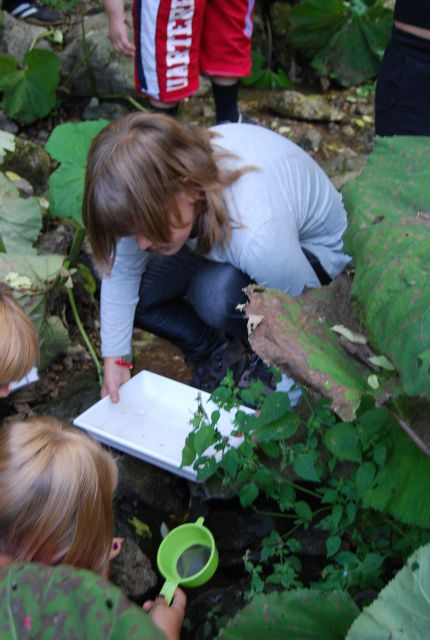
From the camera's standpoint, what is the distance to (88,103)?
4.21 metres

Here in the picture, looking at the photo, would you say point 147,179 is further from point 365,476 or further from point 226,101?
point 226,101

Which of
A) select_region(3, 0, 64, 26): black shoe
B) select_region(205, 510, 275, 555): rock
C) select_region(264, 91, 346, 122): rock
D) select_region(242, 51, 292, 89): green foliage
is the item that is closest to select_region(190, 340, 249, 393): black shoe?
select_region(205, 510, 275, 555): rock

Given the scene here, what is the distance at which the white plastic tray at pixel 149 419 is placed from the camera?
6.81 ft

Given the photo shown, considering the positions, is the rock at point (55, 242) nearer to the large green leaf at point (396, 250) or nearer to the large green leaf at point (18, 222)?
the large green leaf at point (18, 222)

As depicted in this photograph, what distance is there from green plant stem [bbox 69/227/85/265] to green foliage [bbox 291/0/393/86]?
2353 millimetres

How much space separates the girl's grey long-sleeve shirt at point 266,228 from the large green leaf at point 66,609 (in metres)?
1.25

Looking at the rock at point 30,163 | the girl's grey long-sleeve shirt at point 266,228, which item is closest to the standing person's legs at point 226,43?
the rock at point 30,163

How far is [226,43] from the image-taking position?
323 cm

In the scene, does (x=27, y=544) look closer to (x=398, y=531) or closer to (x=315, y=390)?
(x=315, y=390)

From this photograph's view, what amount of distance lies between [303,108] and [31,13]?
5.47 ft

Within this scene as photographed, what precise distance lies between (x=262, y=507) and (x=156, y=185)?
0.93 m

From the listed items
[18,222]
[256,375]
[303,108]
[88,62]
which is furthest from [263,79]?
[256,375]

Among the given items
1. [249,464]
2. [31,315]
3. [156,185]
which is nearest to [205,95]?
[31,315]

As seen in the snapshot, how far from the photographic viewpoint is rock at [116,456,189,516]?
216cm
